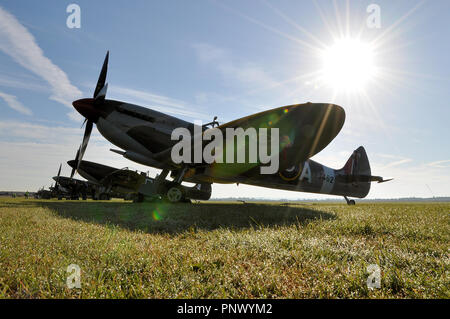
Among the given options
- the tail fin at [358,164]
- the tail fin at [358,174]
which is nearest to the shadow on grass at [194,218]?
the tail fin at [358,174]

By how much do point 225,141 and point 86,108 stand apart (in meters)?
6.60

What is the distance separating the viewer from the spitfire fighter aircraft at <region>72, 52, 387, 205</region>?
705 cm

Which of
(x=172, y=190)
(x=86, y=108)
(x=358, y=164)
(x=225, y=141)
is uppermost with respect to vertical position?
(x=86, y=108)

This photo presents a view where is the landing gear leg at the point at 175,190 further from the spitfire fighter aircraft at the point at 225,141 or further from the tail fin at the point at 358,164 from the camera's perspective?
the tail fin at the point at 358,164

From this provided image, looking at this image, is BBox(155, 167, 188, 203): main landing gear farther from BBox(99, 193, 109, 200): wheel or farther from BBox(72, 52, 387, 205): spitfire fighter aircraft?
BBox(99, 193, 109, 200): wheel

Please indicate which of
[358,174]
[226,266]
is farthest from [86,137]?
[358,174]

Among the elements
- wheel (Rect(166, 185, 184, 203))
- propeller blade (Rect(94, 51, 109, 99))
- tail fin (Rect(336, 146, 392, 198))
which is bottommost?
wheel (Rect(166, 185, 184, 203))

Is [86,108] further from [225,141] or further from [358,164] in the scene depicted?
[358,164]

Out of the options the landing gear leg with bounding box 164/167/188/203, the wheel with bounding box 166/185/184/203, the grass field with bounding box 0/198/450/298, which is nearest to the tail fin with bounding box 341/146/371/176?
the landing gear leg with bounding box 164/167/188/203

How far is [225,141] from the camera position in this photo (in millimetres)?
7938

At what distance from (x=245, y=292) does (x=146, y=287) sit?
0.63 m

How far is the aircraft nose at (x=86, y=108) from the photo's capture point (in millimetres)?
9516

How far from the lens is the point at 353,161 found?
51.1 ft
